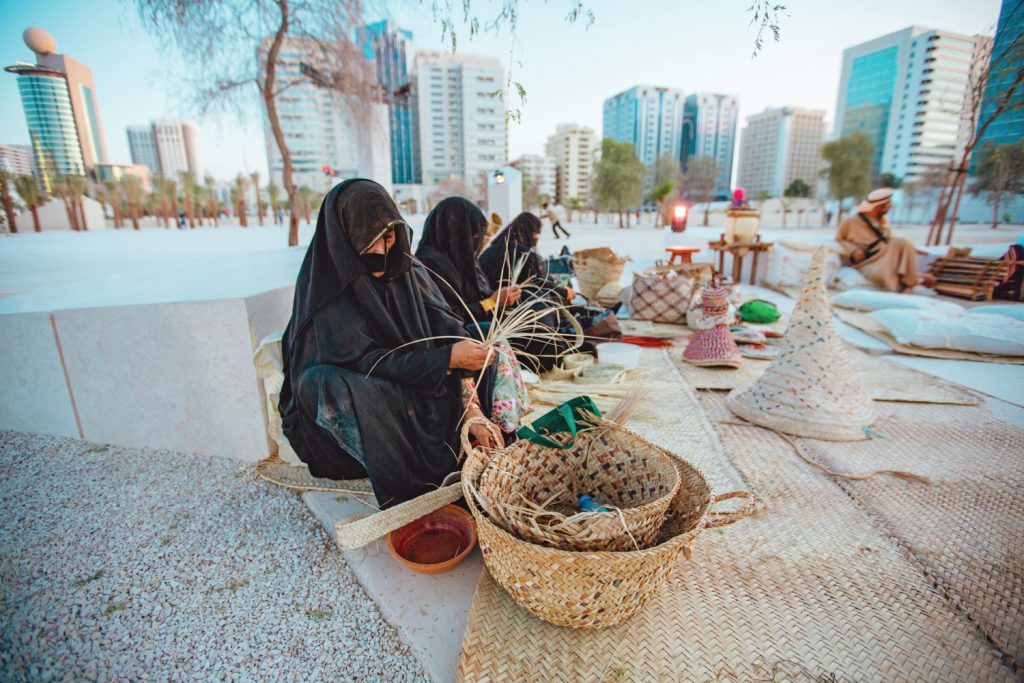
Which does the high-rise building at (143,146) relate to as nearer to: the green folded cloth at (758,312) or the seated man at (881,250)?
the green folded cloth at (758,312)

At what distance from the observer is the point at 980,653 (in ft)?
3.44

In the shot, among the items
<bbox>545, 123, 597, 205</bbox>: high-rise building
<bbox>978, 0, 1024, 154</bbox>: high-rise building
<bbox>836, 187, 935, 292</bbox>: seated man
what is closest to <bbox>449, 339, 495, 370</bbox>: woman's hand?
<bbox>978, 0, 1024, 154</bbox>: high-rise building

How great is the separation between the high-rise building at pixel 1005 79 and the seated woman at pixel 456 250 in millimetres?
2794

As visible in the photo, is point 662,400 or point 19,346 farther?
point 662,400

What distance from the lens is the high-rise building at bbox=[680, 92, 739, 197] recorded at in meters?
62.2

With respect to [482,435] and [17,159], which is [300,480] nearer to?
[482,435]

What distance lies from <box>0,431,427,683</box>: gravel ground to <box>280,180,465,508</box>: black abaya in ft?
1.05

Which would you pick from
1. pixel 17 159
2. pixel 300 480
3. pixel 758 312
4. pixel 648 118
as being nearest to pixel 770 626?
pixel 300 480

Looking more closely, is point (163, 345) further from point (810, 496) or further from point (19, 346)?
point (810, 496)

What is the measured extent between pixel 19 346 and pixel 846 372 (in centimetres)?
360

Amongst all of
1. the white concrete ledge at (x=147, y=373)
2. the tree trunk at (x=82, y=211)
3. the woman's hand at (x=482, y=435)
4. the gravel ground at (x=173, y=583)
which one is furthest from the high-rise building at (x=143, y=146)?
the woman's hand at (x=482, y=435)

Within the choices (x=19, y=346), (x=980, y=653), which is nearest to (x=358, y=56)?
(x=19, y=346)

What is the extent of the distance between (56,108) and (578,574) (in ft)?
12.3

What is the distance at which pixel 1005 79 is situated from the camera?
3080mm
